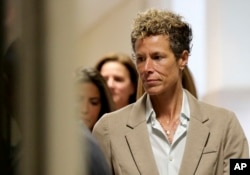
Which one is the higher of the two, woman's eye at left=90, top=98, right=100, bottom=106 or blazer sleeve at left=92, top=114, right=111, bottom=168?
woman's eye at left=90, top=98, right=100, bottom=106

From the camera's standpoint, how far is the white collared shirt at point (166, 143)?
1226 millimetres

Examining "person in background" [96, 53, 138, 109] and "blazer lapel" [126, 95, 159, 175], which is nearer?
"blazer lapel" [126, 95, 159, 175]

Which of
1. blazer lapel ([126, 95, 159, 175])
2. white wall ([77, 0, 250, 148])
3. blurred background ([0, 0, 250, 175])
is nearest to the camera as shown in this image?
blurred background ([0, 0, 250, 175])

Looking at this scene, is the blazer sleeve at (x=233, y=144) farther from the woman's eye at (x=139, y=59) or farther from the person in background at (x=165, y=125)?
the woman's eye at (x=139, y=59)

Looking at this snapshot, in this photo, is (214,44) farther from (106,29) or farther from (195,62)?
(106,29)

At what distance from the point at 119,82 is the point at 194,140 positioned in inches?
28.9

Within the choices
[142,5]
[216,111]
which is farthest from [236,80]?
[216,111]

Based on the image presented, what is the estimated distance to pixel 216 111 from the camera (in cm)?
133

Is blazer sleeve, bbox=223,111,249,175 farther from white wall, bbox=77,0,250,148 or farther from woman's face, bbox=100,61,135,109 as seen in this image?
white wall, bbox=77,0,250,148

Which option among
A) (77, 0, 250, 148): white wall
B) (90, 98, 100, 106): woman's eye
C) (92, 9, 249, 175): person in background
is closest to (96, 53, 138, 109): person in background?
(90, 98, 100, 106): woman's eye

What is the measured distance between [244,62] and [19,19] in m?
2.28

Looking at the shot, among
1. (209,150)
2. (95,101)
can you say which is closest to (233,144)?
(209,150)

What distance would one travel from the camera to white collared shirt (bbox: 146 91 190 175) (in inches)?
48.3

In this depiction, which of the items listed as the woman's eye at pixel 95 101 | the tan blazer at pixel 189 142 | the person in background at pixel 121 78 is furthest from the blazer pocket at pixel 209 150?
the person in background at pixel 121 78
